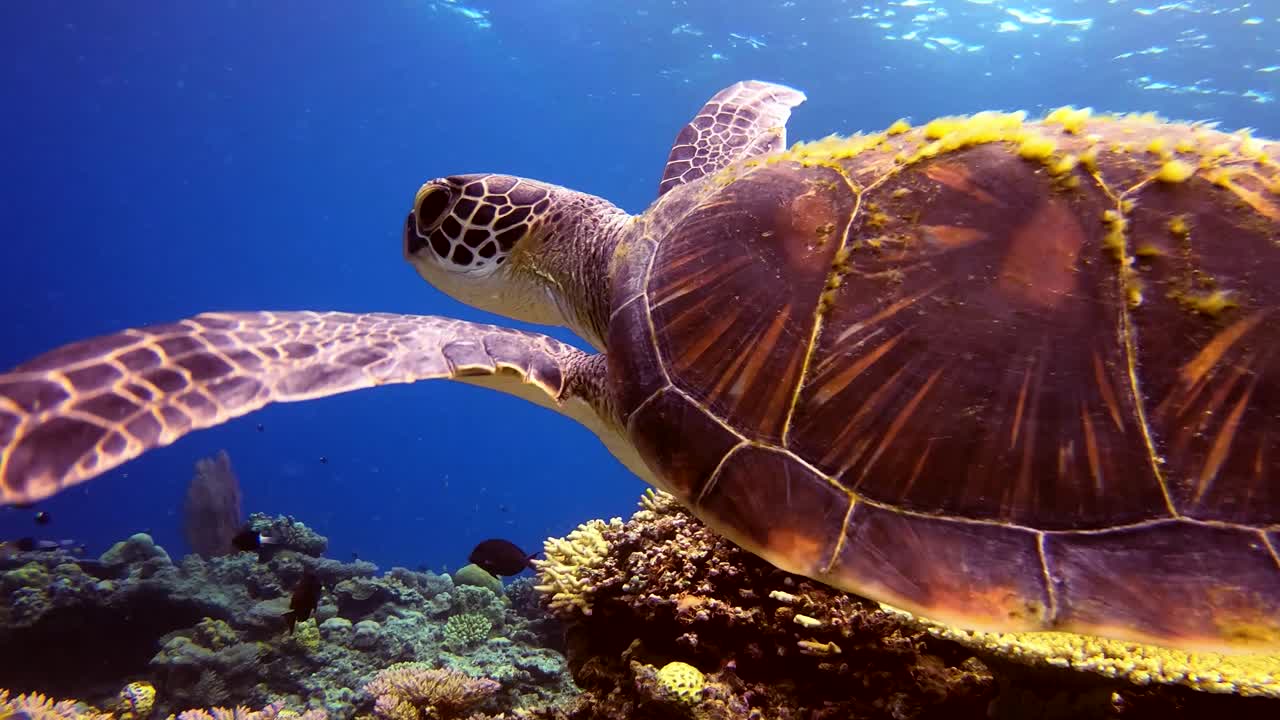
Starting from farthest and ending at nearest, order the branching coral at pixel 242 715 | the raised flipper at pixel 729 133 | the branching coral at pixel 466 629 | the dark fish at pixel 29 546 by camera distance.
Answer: the dark fish at pixel 29 546 → the branching coral at pixel 466 629 → the raised flipper at pixel 729 133 → the branching coral at pixel 242 715

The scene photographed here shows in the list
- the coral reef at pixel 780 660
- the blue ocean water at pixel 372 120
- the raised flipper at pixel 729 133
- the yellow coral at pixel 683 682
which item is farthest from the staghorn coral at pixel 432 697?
the blue ocean water at pixel 372 120

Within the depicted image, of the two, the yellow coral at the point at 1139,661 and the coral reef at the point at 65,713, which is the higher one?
the coral reef at the point at 65,713

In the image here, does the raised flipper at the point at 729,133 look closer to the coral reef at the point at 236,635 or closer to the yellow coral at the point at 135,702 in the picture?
the coral reef at the point at 236,635

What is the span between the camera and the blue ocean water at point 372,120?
2116 cm

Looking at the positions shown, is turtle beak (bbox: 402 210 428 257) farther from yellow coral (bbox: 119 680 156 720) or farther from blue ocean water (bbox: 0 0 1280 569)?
blue ocean water (bbox: 0 0 1280 569)

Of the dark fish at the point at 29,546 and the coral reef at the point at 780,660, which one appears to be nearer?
the coral reef at the point at 780,660

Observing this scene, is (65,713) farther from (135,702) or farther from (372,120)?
(372,120)

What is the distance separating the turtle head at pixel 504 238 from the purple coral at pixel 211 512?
10582 millimetres

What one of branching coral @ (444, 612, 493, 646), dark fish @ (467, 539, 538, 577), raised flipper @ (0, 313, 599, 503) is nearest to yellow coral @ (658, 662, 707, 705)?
raised flipper @ (0, 313, 599, 503)

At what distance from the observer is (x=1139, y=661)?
1.83 m

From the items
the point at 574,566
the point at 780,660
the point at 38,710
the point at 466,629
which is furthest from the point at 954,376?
the point at 466,629

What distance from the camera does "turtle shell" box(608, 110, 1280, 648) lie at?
4.29 ft

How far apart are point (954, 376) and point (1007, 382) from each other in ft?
0.39

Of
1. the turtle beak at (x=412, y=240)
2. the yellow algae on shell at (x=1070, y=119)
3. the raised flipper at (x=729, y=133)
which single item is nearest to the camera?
the yellow algae on shell at (x=1070, y=119)
